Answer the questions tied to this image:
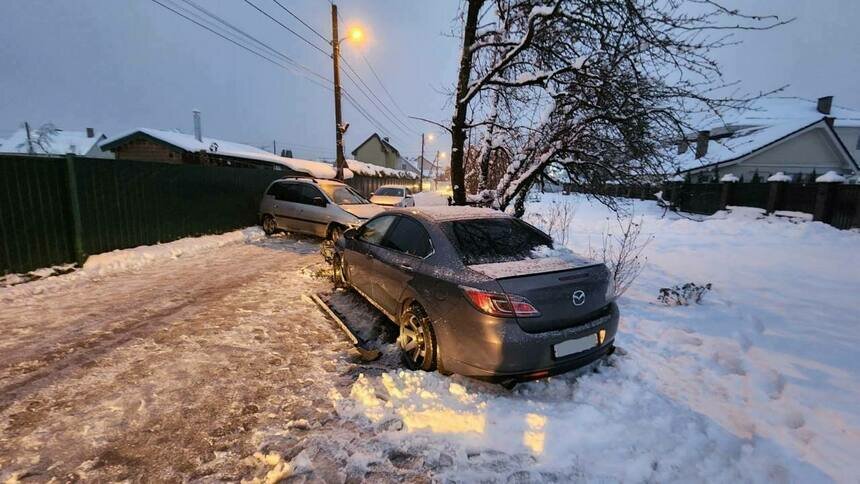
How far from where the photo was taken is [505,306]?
9.18 ft

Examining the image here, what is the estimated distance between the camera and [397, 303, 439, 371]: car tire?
3287 millimetres

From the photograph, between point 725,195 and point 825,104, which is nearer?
point 725,195

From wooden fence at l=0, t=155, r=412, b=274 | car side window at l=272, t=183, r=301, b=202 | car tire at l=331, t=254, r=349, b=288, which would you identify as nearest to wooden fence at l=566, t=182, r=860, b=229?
car tire at l=331, t=254, r=349, b=288

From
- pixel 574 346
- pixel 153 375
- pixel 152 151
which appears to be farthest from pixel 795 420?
pixel 152 151

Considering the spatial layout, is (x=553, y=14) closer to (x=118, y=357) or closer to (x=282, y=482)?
(x=282, y=482)

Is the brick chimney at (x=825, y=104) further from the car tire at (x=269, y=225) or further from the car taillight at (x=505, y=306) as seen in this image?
the car taillight at (x=505, y=306)

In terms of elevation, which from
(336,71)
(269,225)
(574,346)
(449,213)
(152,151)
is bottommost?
(574,346)

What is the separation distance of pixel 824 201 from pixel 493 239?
16760 millimetres

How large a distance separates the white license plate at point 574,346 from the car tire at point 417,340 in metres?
0.99

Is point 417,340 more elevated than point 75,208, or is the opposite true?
point 75,208

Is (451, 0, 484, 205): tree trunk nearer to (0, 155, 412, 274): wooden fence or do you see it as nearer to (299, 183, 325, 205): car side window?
(299, 183, 325, 205): car side window

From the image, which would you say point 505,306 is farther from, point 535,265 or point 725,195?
point 725,195

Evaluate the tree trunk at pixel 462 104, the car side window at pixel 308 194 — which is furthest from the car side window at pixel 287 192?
the tree trunk at pixel 462 104

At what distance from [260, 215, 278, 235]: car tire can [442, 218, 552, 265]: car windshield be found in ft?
28.7
